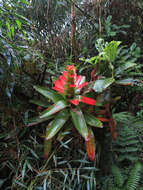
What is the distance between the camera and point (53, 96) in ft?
2.74

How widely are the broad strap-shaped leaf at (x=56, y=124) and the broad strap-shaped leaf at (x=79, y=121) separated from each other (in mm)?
47

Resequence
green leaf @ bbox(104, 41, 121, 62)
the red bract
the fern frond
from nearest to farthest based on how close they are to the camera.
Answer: the fern frond, the red bract, green leaf @ bbox(104, 41, 121, 62)

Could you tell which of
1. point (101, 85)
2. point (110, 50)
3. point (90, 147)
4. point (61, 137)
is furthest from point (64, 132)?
point (110, 50)

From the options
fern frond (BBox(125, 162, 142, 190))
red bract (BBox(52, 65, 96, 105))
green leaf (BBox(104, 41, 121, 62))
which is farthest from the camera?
green leaf (BBox(104, 41, 121, 62))

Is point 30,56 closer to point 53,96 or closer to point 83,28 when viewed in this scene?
point 53,96

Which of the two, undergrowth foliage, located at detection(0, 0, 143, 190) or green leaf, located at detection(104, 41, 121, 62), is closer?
undergrowth foliage, located at detection(0, 0, 143, 190)

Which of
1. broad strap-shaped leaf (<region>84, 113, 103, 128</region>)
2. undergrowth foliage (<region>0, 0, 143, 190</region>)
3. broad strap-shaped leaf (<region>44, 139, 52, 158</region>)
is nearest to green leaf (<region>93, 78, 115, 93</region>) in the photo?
undergrowth foliage (<region>0, 0, 143, 190</region>)

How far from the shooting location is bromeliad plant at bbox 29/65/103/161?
699 millimetres

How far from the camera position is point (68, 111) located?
0.81 m

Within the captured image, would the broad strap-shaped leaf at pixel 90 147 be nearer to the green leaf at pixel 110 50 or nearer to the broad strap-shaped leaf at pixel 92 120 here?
the broad strap-shaped leaf at pixel 92 120

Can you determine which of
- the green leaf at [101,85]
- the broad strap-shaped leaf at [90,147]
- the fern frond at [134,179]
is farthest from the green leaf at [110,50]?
the fern frond at [134,179]

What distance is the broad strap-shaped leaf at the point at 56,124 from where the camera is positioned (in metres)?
0.70

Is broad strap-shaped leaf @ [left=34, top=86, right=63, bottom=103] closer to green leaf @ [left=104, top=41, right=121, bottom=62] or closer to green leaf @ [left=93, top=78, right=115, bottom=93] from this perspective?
green leaf @ [left=93, top=78, right=115, bottom=93]

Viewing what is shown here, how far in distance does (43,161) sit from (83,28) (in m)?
1.33
